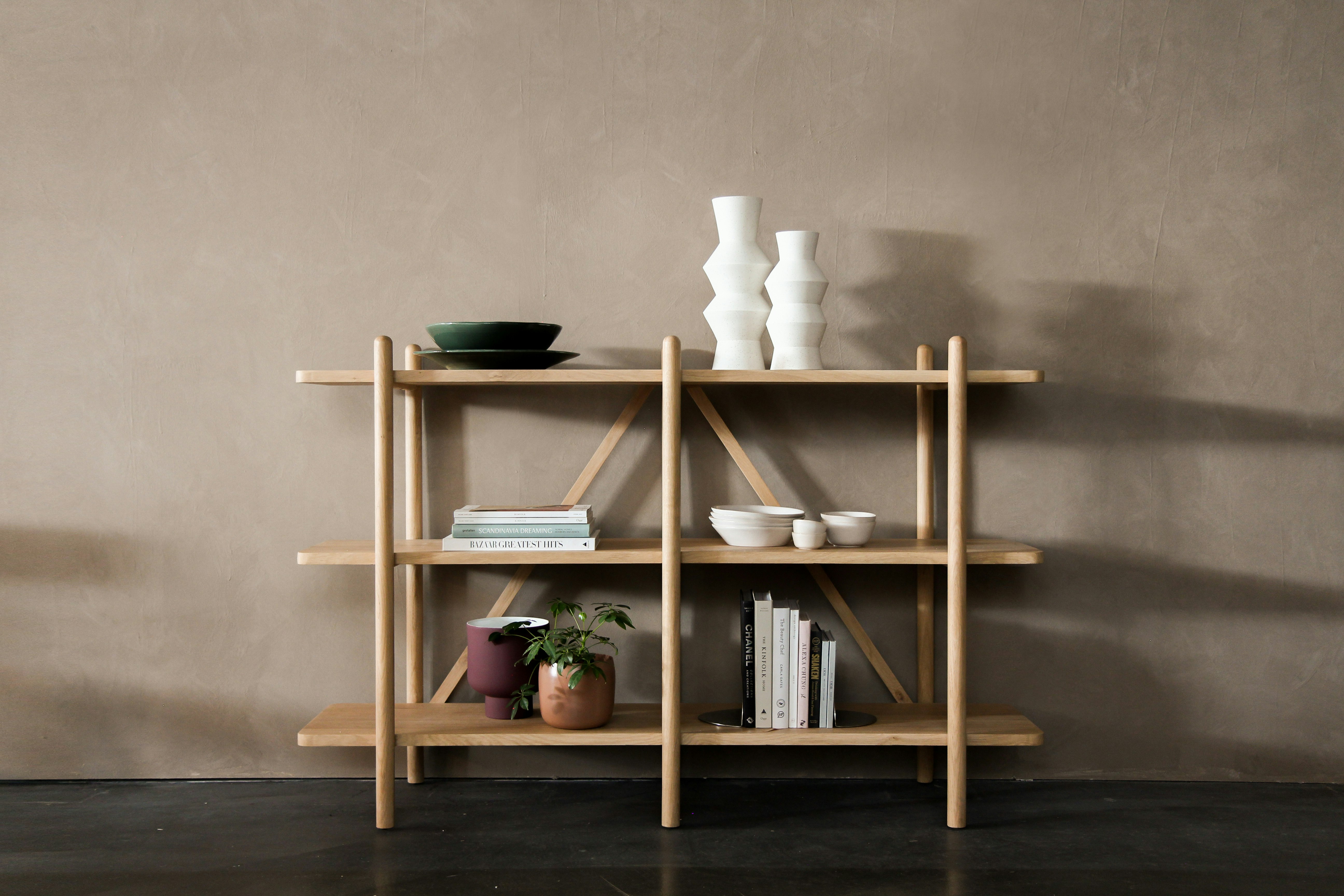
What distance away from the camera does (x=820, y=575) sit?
2.55 m

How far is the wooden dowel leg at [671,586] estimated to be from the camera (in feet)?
7.13

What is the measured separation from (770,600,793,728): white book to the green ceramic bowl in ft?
2.84

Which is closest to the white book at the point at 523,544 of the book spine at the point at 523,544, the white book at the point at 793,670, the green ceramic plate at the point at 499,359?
the book spine at the point at 523,544

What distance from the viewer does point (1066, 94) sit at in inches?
99.9

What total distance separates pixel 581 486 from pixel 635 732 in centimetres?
66

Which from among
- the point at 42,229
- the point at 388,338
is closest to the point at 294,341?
the point at 388,338

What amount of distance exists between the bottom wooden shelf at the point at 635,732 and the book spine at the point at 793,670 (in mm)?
28

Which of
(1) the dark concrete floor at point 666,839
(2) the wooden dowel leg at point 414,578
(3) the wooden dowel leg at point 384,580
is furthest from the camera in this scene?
(2) the wooden dowel leg at point 414,578

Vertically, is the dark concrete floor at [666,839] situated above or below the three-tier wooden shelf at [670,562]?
below

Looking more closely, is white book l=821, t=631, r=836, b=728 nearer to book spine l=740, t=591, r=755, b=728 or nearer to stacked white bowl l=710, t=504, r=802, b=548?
book spine l=740, t=591, r=755, b=728

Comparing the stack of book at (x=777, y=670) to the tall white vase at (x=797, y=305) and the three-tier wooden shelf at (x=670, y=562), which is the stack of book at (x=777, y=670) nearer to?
the three-tier wooden shelf at (x=670, y=562)

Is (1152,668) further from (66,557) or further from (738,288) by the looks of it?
(66,557)

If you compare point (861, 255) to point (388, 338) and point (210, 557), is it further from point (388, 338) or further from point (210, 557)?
point (210, 557)

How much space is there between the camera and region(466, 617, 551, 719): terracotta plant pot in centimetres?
232
